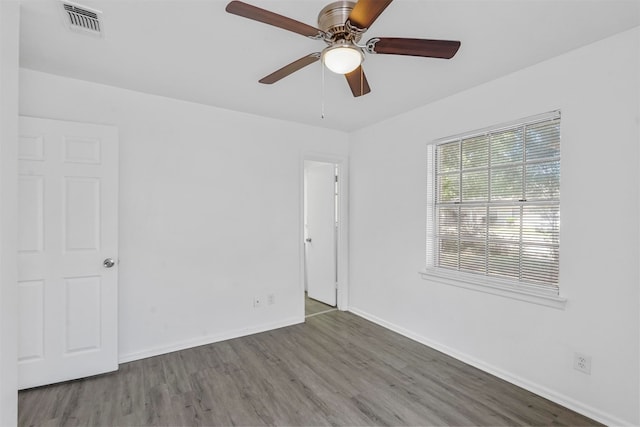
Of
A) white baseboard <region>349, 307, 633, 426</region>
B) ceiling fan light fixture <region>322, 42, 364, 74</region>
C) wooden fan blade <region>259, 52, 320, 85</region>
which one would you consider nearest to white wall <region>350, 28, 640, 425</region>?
white baseboard <region>349, 307, 633, 426</region>

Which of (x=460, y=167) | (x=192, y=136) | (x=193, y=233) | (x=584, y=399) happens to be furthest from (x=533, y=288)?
(x=192, y=136)

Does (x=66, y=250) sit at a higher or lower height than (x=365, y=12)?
lower

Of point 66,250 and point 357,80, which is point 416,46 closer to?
point 357,80

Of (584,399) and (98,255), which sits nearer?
(584,399)

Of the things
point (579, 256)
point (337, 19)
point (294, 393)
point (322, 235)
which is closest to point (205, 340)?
point (294, 393)

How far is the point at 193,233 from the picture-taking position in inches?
125

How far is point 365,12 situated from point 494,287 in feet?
7.60

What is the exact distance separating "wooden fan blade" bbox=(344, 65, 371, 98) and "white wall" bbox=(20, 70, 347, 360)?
1.73 meters

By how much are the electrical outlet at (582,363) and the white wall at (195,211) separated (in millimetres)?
2628

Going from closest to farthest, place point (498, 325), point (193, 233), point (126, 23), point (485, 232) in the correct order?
point (126, 23) → point (498, 325) → point (485, 232) → point (193, 233)

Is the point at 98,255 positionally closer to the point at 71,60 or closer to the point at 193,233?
the point at 193,233

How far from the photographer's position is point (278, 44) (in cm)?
206

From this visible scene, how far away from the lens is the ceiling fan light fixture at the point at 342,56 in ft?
5.00

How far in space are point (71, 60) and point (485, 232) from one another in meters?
3.59
